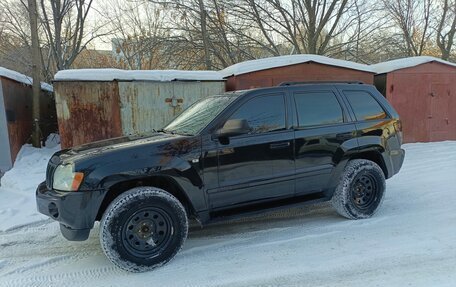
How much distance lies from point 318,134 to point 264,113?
2.37 ft

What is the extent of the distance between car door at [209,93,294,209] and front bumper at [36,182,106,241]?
3.72 feet

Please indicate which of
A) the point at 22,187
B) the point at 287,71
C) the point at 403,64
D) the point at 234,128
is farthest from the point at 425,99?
the point at 22,187

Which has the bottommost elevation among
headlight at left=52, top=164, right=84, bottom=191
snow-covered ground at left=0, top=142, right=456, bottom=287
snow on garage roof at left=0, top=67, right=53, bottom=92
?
snow-covered ground at left=0, top=142, right=456, bottom=287

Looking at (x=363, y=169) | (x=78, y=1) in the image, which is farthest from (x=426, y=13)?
(x=363, y=169)

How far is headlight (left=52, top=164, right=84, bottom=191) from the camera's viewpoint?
3.10 meters

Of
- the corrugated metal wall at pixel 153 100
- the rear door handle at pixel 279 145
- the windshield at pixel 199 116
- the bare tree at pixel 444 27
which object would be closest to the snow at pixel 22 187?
the corrugated metal wall at pixel 153 100

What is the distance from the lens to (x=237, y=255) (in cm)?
353

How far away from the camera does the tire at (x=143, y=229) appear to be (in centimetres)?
318

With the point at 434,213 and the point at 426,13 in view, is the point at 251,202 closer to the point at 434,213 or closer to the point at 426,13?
the point at 434,213

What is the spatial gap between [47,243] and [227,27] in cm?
1499

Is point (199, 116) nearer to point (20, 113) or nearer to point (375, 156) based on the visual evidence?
point (375, 156)

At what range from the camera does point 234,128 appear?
356 cm

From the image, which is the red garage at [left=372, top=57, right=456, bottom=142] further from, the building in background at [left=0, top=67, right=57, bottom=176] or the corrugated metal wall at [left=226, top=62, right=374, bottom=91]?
the building in background at [left=0, top=67, right=57, bottom=176]

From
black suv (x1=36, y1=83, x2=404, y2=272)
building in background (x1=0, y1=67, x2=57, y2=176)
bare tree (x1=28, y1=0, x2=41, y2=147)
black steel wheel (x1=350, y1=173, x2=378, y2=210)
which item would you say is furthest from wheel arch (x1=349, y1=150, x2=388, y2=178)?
bare tree (x1=28, y1=0, x2=41, y2=147)
